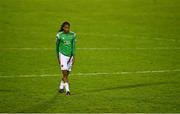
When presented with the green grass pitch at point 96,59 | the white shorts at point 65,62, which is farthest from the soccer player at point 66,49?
the green grass pitch at point 96,59

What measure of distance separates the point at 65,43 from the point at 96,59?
927cm

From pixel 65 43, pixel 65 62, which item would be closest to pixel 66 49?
pixel 65 43

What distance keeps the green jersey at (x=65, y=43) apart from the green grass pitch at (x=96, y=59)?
141cm

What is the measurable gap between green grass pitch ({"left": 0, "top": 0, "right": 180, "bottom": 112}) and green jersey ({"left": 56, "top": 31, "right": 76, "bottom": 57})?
1.41m

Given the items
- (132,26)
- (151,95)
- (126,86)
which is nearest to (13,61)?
(126,86)

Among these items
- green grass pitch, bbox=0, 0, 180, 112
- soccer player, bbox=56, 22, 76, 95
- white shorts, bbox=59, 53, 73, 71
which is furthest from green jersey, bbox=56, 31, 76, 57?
green grass pitch, bbox=0, 0, 180, 112

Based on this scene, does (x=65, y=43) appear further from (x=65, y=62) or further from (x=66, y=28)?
(x=65, y=62)

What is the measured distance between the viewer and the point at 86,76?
2233 cm

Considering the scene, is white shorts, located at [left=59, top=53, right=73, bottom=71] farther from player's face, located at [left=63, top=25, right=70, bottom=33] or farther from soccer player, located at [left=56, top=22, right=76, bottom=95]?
player's face, located at [left=63, top=25, right=70, bottom=33]

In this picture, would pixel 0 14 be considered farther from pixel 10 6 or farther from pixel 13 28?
pixel 13 28

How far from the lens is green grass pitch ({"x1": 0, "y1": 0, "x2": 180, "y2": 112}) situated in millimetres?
17516

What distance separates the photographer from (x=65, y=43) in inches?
716

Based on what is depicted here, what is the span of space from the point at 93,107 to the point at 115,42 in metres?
17.8

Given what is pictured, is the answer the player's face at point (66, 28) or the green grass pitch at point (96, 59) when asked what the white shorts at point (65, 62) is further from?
the green grass pitch at point (96, 59)
